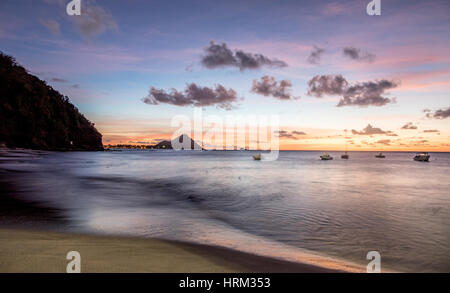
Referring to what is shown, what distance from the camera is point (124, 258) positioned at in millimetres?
4703

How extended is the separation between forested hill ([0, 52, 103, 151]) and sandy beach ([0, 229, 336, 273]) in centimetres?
8048

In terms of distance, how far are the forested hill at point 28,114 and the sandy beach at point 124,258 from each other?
80.5 metres

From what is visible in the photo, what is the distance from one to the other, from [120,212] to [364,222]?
11.3 meters

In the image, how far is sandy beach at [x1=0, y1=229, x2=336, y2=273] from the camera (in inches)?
161

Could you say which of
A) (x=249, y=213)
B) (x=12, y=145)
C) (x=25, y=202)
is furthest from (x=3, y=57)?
(x=249, y=213)

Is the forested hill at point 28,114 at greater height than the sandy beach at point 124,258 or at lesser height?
greater

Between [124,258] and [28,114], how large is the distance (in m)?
91.1

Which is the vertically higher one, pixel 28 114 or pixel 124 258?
pixel 28 114

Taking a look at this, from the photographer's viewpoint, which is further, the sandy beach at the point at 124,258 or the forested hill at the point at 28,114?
the forested hill at the point at 28,114

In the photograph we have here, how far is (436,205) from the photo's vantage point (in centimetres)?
1689

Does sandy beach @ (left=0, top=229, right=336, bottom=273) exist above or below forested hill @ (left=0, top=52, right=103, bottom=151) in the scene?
below

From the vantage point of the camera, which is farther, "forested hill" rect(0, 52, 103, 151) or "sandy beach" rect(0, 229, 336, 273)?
"forested hill" rect(0, 52, 103, 151)

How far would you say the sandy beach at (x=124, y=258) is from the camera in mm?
4102

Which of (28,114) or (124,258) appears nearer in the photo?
(124,258)
